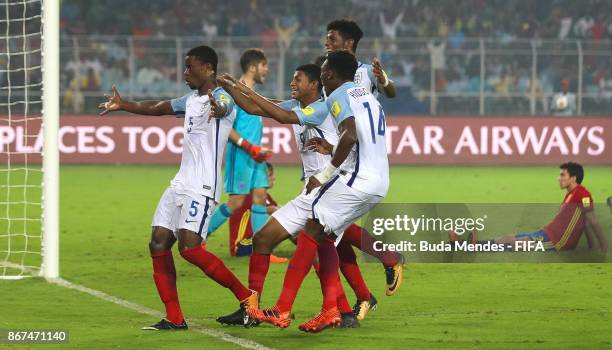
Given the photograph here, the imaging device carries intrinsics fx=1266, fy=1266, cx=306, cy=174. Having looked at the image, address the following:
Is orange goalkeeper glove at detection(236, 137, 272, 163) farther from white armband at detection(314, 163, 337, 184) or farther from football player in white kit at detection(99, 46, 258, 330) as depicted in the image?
white armband at detection(314, 163, 337, 184)

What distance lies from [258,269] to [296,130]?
44.9 inches

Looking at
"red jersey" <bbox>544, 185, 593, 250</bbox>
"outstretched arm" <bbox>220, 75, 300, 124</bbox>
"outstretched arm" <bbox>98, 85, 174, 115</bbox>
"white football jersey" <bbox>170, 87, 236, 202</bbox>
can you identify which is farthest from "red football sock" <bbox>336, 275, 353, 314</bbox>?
"red jersey" <bbox>544, 185, 593, 250</bbox>

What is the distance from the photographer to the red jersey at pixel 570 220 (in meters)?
12.2

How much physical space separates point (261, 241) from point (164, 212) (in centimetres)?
67

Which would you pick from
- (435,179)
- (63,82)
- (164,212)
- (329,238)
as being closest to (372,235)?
(329,238)

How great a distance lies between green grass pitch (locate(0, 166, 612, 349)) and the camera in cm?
789

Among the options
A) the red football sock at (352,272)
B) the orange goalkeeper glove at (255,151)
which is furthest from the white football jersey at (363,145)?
the orange goalkeeper glove at (255,151)

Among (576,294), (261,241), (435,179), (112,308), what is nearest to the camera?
(261,241)

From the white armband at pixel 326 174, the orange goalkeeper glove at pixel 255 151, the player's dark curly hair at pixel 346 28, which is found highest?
the player's dark curly hair at pixel 346 28

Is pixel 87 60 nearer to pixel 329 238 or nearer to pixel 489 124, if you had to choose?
pixel 489 124

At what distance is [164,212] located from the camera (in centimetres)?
830

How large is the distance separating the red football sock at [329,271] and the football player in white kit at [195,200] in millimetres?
483

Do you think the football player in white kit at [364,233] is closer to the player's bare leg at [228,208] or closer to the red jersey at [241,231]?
the player's bare leg at [228,208]

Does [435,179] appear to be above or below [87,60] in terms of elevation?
below
